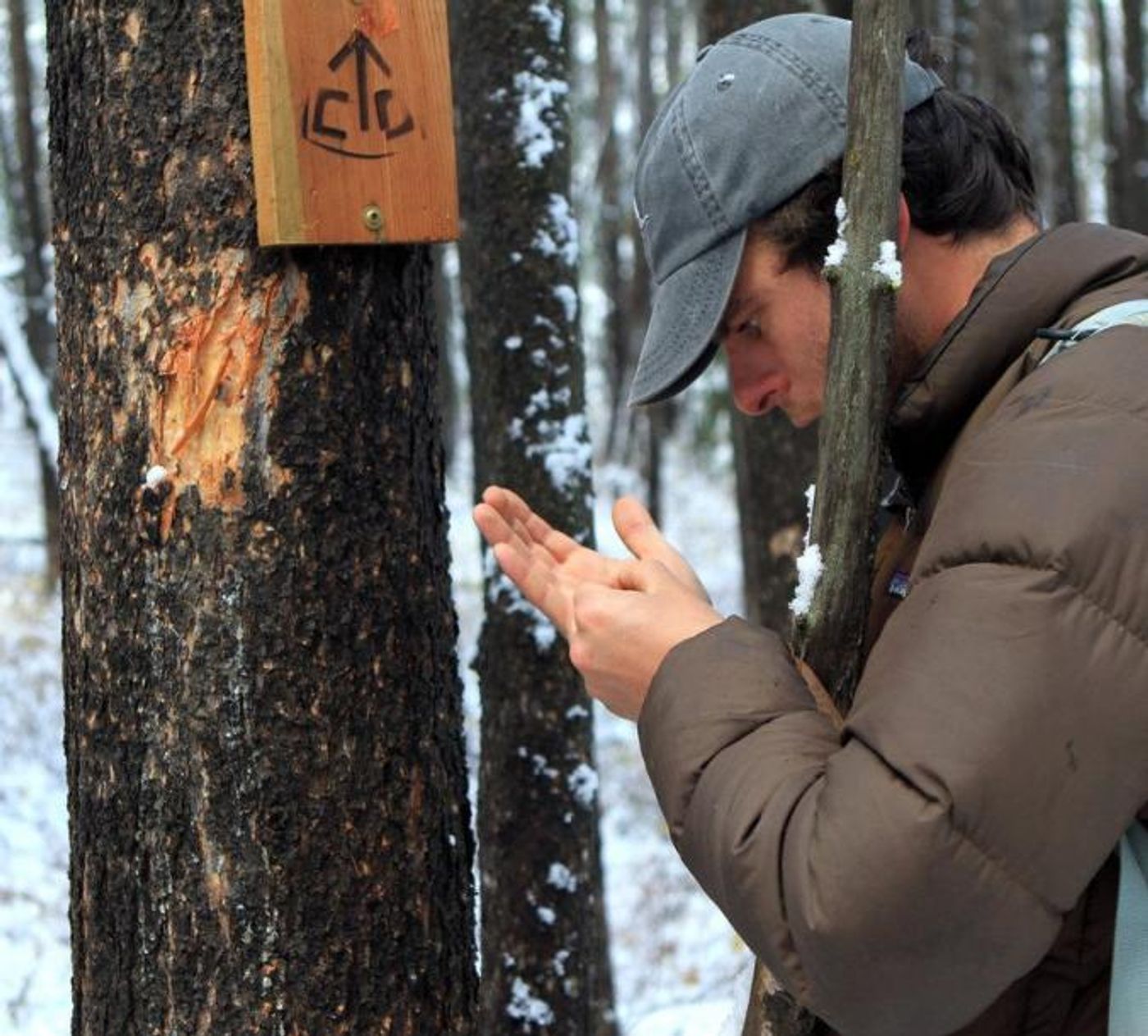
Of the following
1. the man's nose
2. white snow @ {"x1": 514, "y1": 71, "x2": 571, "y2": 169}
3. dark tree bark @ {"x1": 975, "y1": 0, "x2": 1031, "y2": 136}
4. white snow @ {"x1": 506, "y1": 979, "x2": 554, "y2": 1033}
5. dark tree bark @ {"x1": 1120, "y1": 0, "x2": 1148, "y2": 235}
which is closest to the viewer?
the man's nose

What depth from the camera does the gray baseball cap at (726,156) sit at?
1.63 meters

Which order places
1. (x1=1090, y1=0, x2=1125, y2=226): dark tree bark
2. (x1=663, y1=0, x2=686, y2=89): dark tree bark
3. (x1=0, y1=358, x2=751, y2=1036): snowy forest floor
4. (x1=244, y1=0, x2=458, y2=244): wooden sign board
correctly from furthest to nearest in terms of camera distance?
1. (x1=663, y1=0, x2=686, y2=89): dark tree bark
2. (x1=1090, y1=0, x2=1125, y2=226): dark tree bark
3. (x1=0, y1=358, x2=751, y2=1036): snowy forest floor
4. (x1=244, y1=0, x2=458, y2=244): wooden sign board

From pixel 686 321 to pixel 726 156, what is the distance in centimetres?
20

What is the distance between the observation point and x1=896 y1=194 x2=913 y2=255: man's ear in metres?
1.63

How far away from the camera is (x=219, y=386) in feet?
6.32

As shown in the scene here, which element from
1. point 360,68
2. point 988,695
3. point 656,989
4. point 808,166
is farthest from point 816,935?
point 656,989

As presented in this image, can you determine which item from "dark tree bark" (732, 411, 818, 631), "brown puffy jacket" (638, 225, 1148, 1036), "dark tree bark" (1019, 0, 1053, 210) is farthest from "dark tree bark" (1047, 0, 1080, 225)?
"brown puffy jacket" (638, 225, 1148, 1036)

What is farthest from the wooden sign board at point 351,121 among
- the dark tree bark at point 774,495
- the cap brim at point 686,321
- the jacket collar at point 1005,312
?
the dark tree bark at point 774,495

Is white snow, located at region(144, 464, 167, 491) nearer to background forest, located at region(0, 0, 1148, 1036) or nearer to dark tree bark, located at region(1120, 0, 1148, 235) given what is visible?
background forest, located at region(0, 0, 1148, 1036)

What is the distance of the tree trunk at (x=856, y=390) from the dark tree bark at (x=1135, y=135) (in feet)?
36.7

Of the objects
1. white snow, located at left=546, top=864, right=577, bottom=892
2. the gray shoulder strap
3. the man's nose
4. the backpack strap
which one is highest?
the gray shoulder strap

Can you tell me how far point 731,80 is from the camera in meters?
1.67

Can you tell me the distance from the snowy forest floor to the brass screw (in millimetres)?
1128

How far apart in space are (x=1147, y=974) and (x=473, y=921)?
1126 mm
